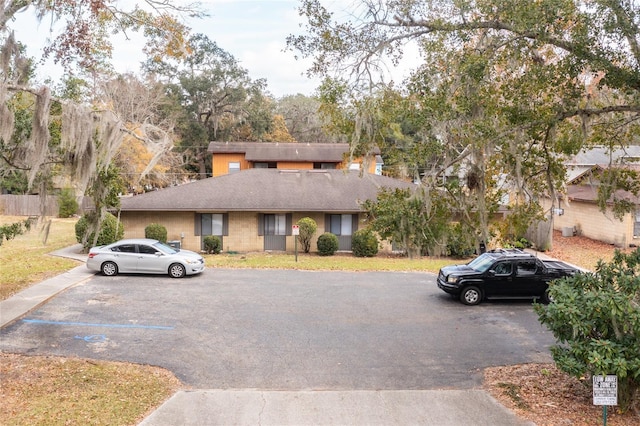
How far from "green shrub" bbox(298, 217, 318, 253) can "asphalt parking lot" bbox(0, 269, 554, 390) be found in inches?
277

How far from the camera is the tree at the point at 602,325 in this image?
24.0ft

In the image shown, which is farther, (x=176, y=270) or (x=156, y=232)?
(x=156, y=232)

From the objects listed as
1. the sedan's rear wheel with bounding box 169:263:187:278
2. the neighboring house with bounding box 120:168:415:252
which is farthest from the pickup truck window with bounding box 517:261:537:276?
the sedan's rear wheel with bounding box 169:263:187:278

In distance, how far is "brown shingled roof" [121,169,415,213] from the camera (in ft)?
81.5

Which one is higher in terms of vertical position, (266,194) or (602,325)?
(266,194)

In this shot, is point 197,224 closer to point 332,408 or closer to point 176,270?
point 176,270

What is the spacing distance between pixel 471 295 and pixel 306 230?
35.4 feet

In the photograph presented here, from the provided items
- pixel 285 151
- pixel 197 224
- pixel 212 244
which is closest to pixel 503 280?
pixel 212 244

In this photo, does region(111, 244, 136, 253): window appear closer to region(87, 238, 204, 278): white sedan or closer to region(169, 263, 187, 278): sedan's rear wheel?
region(87, 238, 204, 278): white sedan

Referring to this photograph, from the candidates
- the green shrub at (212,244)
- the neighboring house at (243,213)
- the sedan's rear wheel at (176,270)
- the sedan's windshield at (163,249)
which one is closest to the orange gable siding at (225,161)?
the neighboring house at (243,213)

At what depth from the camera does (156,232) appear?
945 inches

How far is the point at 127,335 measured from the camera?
1183cm

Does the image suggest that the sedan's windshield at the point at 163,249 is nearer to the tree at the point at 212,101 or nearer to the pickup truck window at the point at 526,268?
the pickup truck window at the point at 526,268

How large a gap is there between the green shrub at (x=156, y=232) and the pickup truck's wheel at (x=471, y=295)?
14.4 m
